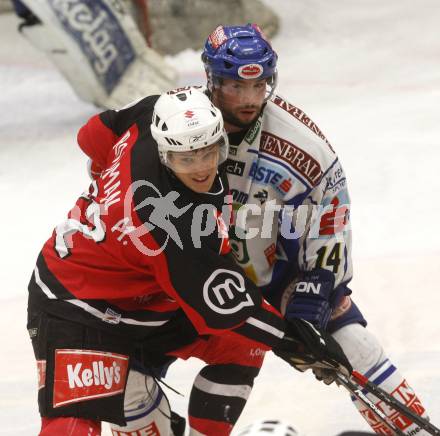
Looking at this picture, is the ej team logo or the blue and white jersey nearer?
the ej team logo

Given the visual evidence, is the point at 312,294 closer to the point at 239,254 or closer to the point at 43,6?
the point at 239,254

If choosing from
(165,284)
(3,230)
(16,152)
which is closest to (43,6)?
(16,152)

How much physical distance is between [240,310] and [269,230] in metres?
0.41

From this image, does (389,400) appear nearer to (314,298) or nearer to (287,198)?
(314,298)

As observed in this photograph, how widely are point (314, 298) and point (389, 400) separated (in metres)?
0.33

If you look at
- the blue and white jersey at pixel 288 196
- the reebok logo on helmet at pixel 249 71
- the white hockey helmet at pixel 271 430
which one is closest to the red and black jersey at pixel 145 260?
the blue and white jersey at pixel 288 196

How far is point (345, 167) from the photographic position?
4973mm

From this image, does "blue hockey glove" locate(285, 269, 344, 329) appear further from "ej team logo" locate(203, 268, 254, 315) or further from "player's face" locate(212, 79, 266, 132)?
"player's face" locate(212, 79, 266, 132)

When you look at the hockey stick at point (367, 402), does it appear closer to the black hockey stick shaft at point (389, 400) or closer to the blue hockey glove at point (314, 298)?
the black hockey stick shaft at point (389, 400)

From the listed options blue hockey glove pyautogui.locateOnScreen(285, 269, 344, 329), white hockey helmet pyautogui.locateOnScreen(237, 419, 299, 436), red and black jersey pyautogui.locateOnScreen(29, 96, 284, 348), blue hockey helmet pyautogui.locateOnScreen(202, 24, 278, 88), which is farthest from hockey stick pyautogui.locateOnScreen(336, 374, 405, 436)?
white hockey helmet pyautogui.locateOnScreen(237, 419, 299, 436)

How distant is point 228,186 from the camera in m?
2.64

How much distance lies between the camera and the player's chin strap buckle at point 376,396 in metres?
2.74

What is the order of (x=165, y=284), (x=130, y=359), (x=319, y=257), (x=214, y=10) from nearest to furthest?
(x=165, y=284), (x=130, y=359), (x=319, y=257), (x=214, y=10)

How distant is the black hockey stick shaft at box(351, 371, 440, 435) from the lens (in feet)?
9.02
